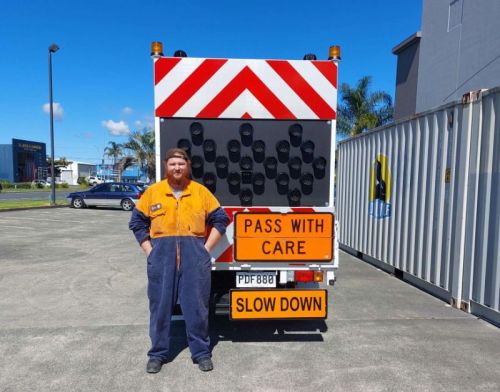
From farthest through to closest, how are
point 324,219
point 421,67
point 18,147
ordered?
point 18,147 → point 421,67 → point 324,219

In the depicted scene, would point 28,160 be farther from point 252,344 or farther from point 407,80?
point 252,344

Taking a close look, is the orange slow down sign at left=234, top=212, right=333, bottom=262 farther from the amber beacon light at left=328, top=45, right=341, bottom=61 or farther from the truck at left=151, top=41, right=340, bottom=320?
the amber beacon light at left=328, top=45, right=341, bottom=61

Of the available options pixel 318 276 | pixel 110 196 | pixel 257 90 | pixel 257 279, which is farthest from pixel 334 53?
pixel 110 196

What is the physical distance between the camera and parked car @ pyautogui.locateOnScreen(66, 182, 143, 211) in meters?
19.4

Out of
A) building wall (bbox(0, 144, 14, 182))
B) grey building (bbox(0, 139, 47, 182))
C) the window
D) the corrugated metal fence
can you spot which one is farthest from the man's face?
building wall (bbox(0, 144, 14, 182))

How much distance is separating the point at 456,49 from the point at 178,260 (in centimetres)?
1527

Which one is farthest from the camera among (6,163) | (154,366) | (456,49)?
(6,163)

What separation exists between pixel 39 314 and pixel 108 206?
53.2 feet

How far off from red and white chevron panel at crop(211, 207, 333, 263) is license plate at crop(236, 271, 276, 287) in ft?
0.72

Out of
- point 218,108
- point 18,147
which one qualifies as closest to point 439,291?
point 218,108

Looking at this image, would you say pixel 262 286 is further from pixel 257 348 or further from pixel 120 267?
pixel 120 267

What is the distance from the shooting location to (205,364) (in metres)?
3.23

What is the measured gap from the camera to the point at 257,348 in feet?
12.1

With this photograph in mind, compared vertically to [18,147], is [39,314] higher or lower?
lower
